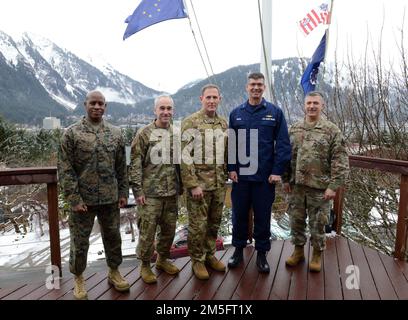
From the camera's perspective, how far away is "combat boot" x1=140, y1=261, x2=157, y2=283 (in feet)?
8.06

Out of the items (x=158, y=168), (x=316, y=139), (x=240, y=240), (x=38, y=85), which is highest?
(x=38, y=85)

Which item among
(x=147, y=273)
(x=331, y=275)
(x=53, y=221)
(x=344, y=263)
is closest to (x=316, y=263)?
(x=331, y=275)

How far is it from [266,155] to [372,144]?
15.2 feet

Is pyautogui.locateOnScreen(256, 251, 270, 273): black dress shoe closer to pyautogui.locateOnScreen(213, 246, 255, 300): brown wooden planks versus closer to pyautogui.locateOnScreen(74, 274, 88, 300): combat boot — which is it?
pyautogui.locateOnScreen(213, 246, 255, 300): brown wooden planks

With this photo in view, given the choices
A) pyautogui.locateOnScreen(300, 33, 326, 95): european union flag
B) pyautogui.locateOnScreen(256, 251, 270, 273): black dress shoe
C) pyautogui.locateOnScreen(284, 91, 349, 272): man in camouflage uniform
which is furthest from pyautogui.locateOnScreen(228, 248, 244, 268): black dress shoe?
pyautogui.locateOnScreen(300, 33, 326, 95): european union flag

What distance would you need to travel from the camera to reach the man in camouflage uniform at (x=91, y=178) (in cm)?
211

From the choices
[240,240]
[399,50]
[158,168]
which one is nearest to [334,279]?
[240,240]

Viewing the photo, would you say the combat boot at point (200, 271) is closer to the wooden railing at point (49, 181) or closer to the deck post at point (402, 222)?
the wooden railing at point (49, 181)

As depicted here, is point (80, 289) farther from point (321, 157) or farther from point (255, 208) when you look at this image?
point (321, 157)

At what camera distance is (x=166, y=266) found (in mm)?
2652

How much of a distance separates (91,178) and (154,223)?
0.56 m

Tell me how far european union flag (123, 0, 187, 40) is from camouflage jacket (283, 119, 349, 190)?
248 cm

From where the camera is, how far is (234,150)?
2551 mm
